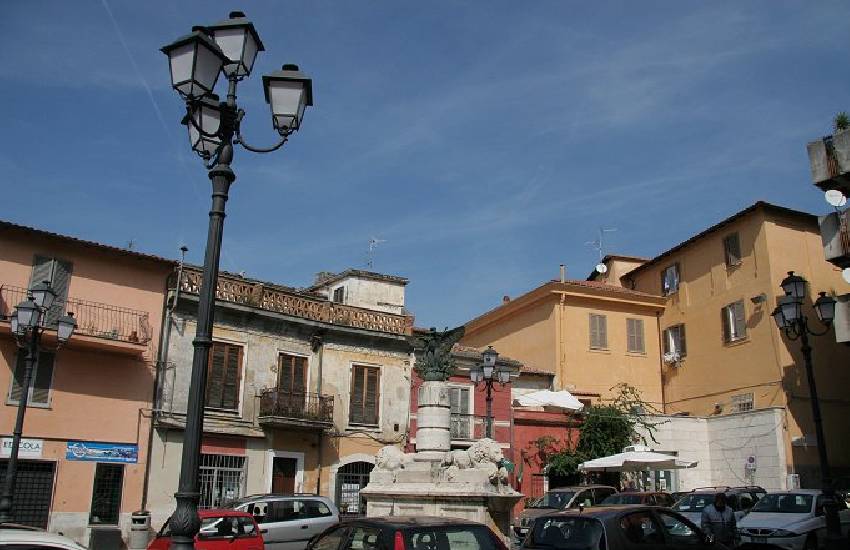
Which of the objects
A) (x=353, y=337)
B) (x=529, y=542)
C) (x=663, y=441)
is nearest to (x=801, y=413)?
(x=663, y=441)

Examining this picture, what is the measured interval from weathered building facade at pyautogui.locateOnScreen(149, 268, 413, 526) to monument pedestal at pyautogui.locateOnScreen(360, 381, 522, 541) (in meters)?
8.01

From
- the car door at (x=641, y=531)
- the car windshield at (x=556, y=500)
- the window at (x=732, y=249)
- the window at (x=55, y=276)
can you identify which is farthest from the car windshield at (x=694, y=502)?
the window at (x=55, y=276)

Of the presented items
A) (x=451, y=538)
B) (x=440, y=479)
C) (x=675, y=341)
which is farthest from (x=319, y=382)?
(x=451, y=538)

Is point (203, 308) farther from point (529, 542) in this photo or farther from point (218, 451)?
point (218, 451)

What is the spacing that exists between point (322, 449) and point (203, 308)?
20.2 metres

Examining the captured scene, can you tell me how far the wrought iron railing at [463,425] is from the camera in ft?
95.1

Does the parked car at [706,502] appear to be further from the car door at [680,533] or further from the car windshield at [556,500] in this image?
the car door at [680,533]

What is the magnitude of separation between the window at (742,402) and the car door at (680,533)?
2152cm

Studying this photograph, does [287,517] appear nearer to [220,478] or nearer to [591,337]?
[220,478]

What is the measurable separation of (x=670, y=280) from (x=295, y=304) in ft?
59.0

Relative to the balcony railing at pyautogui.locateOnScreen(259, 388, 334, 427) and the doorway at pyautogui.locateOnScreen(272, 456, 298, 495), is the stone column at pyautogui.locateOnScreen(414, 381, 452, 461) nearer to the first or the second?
the balcony railing at pyautogui.locateOnScreen(259, 388, 334, 427)

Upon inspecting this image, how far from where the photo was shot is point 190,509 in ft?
21.4

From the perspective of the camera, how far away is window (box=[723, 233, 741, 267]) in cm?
3097

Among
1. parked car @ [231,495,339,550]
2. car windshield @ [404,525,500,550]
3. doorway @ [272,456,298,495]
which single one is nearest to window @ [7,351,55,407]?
doorway @ [272,456,298,495]
